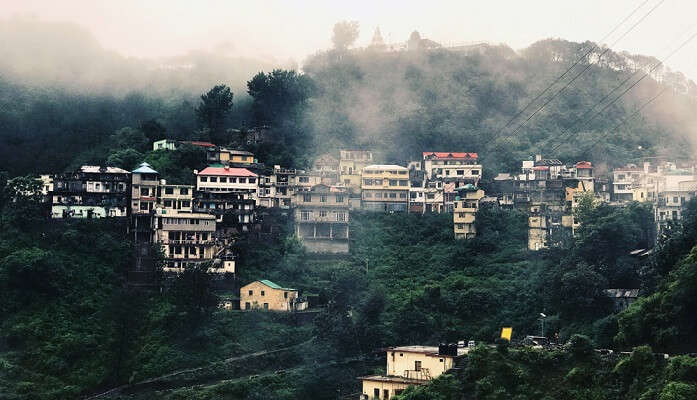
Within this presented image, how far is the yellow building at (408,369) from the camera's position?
113 feet

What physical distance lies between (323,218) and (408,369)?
1403 centimetres

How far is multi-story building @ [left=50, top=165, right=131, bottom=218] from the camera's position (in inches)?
1826

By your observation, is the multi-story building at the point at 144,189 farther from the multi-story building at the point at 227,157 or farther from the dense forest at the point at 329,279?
the multi-story building at the point at 227,157

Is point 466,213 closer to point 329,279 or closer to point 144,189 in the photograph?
point 329,279

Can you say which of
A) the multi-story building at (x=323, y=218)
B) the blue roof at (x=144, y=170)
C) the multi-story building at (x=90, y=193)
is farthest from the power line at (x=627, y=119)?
the multi-story building at (x=90, y=193)

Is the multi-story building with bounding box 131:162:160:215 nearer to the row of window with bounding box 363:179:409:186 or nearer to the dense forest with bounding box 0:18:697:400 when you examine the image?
the dense forest with bounding box 0:18:697:400

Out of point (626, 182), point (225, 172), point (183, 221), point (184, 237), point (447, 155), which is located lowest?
point (184, 237)

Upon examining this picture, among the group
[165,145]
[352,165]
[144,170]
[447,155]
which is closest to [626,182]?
[447,155]

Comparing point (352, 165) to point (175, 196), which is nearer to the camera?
point (175, 196)

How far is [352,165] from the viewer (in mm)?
54812

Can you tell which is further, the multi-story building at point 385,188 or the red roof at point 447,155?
the red roof at point 447,155

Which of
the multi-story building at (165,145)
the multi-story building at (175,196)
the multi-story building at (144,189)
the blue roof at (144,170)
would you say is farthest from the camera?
the multi-story building at (165,145)

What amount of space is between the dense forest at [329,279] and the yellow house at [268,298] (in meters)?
0.74

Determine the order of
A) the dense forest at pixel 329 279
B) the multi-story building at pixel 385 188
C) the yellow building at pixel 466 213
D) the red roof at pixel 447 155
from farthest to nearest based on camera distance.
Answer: the red roof at pixel 447 155 → the multi-story building at pixel 385 188 → the yellow building at pixel 466 213 → the dense forest at pixel 329 279
